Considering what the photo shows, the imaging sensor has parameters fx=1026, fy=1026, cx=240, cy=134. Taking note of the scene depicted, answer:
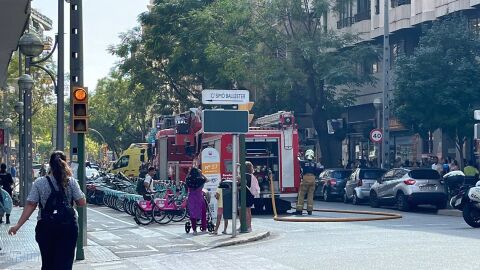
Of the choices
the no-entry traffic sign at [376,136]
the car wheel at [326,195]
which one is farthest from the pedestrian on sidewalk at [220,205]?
the no-entry traffic sign at [376,136]

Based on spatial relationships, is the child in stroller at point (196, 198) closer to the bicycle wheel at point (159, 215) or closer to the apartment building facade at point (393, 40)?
the bicycle wheel at point (159, 215)

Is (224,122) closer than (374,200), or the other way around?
(224,122)

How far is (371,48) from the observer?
48.1 meters

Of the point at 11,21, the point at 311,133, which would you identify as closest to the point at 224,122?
the point at 11,21

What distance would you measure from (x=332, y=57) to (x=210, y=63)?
9464 mm

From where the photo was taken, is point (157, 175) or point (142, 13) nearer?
point (157, 175)

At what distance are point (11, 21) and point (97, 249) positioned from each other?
15.5ft

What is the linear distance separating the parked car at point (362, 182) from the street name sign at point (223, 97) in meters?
17.2

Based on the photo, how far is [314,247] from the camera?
19.2m

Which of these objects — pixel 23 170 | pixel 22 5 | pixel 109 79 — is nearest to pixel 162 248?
pixel 22 5

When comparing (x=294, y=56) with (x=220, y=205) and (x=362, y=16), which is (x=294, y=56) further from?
(x=220, y=205)

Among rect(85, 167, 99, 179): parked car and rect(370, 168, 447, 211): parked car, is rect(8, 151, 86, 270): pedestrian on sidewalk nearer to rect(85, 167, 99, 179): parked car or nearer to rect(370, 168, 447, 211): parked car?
rect(370, 168, 447, 211): parked car

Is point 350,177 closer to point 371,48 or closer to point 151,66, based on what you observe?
point 371,48

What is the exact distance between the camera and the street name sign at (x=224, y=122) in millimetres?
22188
